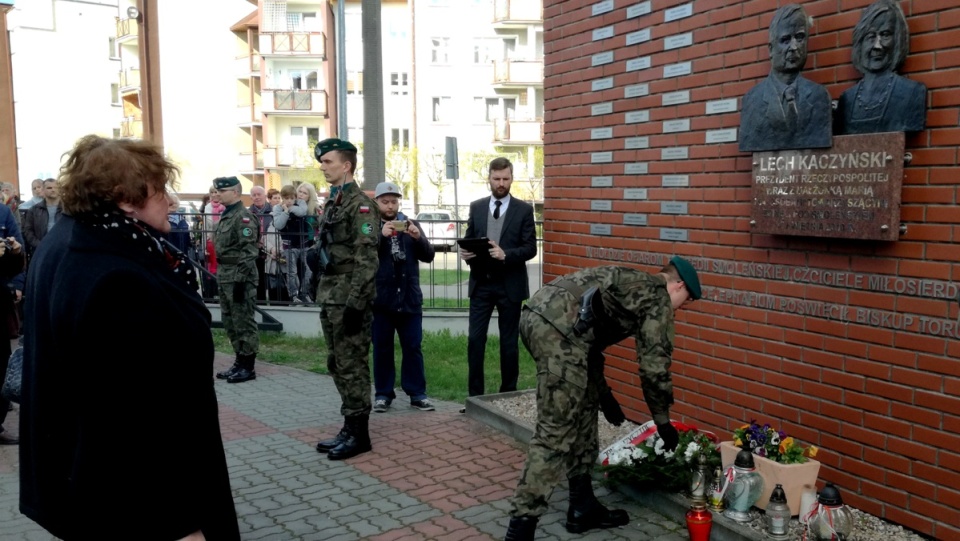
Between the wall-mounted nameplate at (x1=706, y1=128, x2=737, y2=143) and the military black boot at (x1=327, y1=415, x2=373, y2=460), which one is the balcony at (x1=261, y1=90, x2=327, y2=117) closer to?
the military black boot at (x1=327, y1=415, x2=373, y2=460)

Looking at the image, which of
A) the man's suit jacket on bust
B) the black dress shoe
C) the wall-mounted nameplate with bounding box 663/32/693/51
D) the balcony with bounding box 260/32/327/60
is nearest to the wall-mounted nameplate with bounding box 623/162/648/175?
the wall-mounted nameplate with bounding box 663/32/693/51

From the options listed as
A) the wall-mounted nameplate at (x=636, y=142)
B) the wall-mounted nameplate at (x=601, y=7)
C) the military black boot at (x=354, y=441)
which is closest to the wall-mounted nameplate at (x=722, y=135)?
the wall-mounted nameplate at (x=636, y=142)

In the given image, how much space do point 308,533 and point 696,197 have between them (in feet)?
11.2

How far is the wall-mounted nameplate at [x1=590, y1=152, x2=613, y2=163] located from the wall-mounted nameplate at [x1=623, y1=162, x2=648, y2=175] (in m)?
0.20

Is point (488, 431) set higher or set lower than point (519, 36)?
lower

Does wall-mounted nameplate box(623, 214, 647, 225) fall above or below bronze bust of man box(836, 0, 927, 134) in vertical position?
below

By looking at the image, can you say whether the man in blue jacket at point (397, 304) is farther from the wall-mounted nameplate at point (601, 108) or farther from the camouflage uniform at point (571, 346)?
the camouflage uniform at point (571, 346)

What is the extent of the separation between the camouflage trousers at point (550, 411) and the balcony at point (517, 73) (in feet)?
139

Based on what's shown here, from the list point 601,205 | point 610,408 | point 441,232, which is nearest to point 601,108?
point 601,205

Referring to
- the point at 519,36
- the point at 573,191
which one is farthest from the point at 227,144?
the point at 573,191

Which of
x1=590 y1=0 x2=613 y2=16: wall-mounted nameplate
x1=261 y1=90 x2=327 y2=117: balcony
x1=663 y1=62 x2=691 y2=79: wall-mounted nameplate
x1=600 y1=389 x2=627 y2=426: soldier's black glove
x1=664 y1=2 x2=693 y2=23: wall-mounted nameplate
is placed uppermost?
x1=261 y1=90 x2=327 y2=117: balcony

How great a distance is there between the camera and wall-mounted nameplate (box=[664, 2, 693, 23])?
577 cm

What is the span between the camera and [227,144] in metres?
49.6

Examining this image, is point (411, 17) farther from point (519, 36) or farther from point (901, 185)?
point (901, 185)
